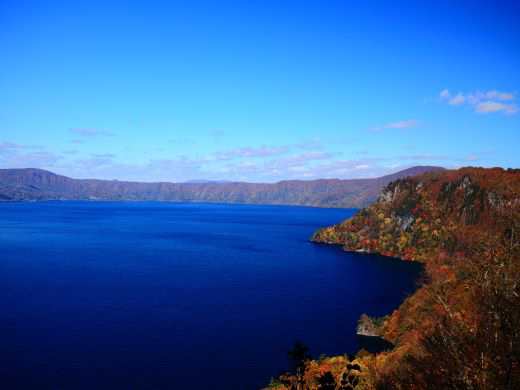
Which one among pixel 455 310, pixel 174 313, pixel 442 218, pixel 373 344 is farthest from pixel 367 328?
pixel 442 218

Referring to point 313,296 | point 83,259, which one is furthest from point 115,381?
point 83,259

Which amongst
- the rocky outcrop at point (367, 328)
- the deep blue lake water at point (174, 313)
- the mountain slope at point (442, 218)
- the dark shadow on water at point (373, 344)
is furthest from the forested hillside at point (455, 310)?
the deep blue lake water at point (174, 313)

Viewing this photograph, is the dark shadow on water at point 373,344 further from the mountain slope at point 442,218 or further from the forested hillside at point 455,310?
the mountain slope at point 442,218

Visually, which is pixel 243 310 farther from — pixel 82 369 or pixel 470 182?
pixel 470 182

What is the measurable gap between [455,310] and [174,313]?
55675 millimetres

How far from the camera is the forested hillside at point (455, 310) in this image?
16.5 meters

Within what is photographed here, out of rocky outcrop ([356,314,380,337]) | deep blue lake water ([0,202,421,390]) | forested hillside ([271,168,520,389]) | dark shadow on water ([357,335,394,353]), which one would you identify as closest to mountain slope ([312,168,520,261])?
forested hillside ([271,168,520,389])

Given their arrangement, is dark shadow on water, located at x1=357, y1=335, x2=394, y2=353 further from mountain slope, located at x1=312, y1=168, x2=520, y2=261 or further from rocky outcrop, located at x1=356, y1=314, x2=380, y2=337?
mountain slope, located at x1=312, y1=168, x2=520, y2=261

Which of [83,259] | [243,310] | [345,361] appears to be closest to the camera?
[345,361]

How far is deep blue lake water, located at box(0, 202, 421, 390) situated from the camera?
2302 inches

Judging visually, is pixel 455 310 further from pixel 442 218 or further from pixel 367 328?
pixel 442 218

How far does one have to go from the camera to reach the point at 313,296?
99312mm

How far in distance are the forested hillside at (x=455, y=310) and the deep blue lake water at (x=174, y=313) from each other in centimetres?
1113

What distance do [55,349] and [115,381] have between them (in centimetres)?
1567
